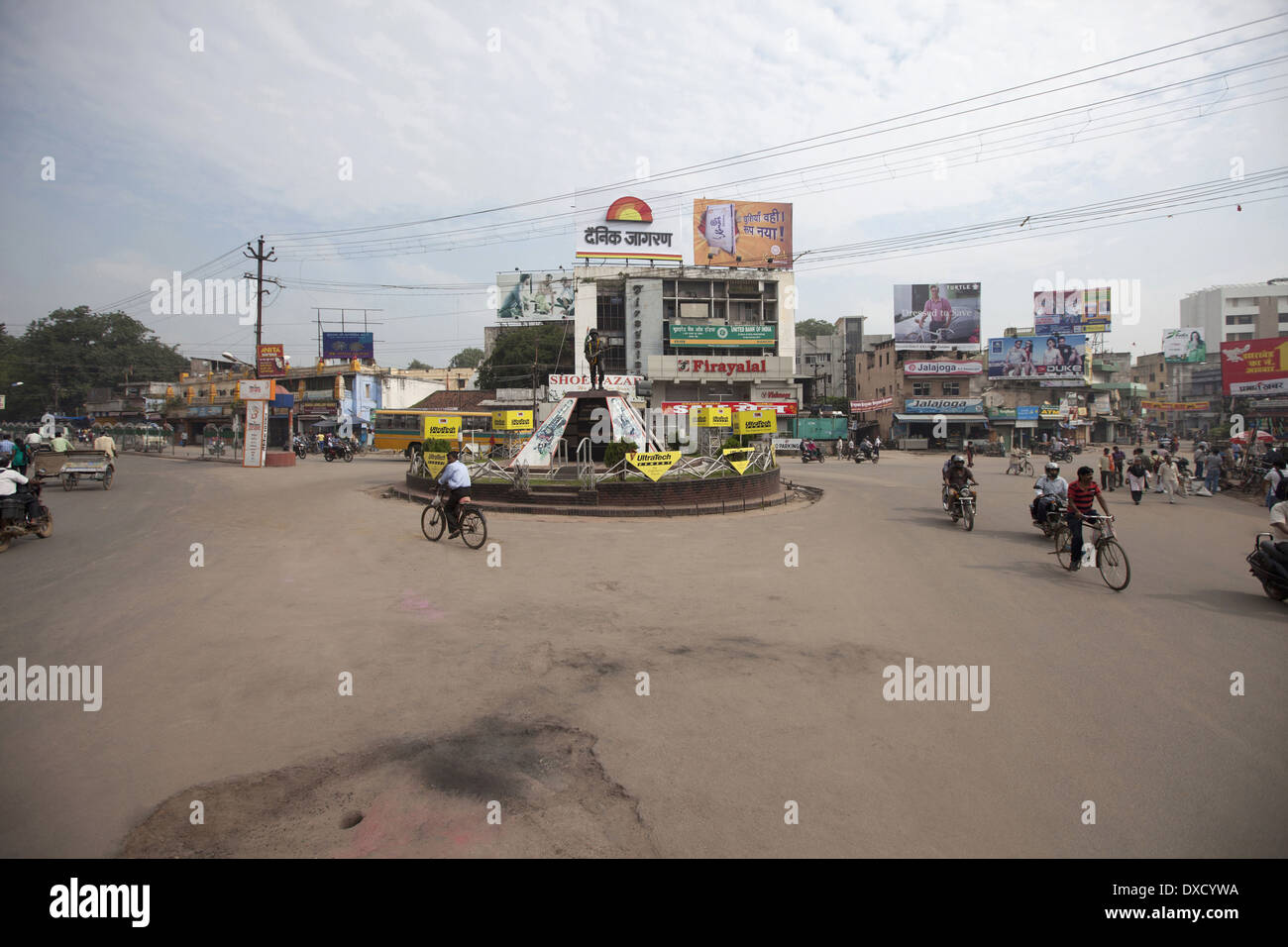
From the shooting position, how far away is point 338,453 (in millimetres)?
34062

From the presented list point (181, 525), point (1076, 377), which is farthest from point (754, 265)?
point (181, 525)

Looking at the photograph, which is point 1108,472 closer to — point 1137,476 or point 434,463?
point 1137,476

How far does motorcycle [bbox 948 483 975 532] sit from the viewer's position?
12752mm

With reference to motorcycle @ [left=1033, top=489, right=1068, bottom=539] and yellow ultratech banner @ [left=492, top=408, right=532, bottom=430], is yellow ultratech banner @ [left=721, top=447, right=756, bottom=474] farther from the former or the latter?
yellow ultratech banner @ [left=492, top=408, right=532, bottom=430]

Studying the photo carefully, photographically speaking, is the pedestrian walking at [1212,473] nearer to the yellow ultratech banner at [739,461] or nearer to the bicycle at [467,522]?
the yellow ultratech banner at [739,461]

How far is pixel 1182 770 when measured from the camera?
366cm

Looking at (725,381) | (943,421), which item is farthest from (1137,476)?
(943,421)

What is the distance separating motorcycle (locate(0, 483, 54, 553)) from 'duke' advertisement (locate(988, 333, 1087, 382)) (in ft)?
185

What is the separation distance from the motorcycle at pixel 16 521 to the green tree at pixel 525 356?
1627 inches

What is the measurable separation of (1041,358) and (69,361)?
90219mm

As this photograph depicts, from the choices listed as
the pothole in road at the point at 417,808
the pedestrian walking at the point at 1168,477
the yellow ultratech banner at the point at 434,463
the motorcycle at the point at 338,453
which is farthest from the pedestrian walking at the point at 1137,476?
the motorcycle at the point at 338,453

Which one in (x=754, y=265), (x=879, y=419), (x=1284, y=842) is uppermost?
(x=754, y=265)
